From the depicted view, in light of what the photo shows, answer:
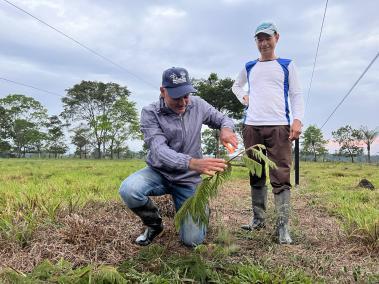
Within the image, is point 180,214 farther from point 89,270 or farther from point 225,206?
point 225,206

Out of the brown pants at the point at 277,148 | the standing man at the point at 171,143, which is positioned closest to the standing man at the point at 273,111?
the brown pants at the point at 277,148

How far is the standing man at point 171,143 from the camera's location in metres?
3.17

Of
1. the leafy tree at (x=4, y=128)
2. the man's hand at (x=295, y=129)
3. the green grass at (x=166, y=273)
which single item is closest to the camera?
the green grass at (x=166, y=273)

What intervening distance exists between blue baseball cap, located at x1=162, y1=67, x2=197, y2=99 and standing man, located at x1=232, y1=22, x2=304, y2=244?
3.68 ft

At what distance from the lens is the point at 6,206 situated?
4.07 metres

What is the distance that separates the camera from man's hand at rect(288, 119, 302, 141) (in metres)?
3.88

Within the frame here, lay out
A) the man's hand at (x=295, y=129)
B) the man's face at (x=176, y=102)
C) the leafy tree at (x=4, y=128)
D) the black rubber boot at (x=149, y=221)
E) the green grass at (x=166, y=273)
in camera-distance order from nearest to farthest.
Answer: the green grass at (x=166, y=273) < the man's face at (x=176, y=102) < the black rubber boot at (x=149, y=221) < the man's hand at (x=295, y=129) < the leafy tree at (x=4, y=128)

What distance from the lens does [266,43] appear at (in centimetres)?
398

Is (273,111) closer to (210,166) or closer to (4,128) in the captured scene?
(210,166)

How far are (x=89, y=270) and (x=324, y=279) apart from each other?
1.42 metres

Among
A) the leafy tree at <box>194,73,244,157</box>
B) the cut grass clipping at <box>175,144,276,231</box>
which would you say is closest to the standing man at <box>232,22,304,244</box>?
the cut grass clipping at <box>175,144,276,231</box>

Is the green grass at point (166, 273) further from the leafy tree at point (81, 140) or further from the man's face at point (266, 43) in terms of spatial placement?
the leafy tree at point (81, 140)

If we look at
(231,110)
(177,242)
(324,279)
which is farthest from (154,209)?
(231,110)

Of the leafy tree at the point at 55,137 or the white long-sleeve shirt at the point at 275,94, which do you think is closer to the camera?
the white long-sleeve shirt at the point at 275,94
